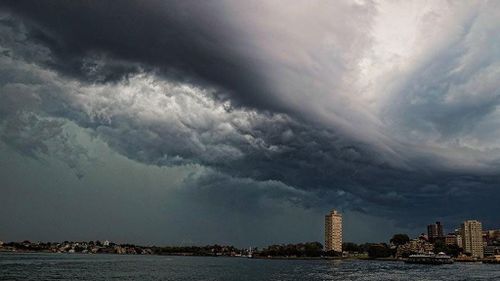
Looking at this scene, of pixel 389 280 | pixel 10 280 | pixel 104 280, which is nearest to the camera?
pixel 10 280

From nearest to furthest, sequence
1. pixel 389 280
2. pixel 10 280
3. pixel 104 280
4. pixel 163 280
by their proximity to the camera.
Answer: pixel 10 280 < pixel 104 280 < pixel 163 280 < pixel 389 280

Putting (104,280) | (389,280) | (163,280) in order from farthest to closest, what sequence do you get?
(389,280) < (163,280) < (104,280)

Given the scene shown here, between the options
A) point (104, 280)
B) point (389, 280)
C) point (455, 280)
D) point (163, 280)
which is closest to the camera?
point (104, 280)

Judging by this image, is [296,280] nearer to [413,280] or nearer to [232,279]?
[232,279]

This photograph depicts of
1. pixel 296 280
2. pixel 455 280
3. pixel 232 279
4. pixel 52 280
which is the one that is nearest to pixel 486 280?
pixel 455 280

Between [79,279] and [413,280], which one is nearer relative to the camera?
[79,279]

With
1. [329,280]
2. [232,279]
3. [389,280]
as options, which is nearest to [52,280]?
[232,279]

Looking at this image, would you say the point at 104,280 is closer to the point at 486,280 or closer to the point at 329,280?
the point at 329,280

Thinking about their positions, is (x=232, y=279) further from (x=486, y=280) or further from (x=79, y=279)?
(x=486, y=280)

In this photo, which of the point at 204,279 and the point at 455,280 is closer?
the point at 204,279
